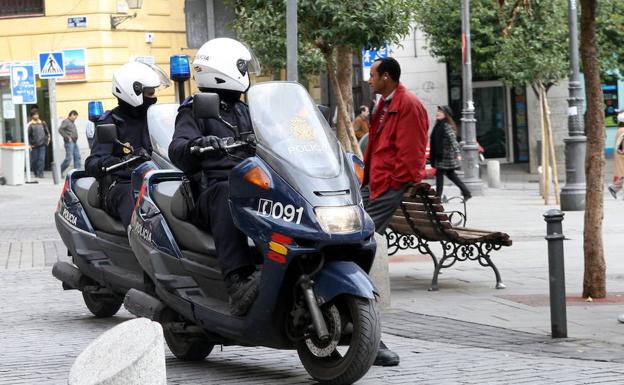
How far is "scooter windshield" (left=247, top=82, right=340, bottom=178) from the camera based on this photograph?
22.9ft

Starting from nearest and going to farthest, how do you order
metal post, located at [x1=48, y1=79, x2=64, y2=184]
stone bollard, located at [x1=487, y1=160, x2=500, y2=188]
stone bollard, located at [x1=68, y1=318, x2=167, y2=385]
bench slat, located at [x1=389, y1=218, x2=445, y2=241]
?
stone bollard, located at [x1=68, y1=318, x2=167, y2=385], bench slat, located at [x1=389, y1=218, x2=445, y2=241], stone bollard, located at [x1=487, y1=160, x2=500, y2=188], metal post, located at [x1=48, y1=79, x2=64, y2=184]

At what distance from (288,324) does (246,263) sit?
0.44 metres

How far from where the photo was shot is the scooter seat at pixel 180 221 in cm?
768

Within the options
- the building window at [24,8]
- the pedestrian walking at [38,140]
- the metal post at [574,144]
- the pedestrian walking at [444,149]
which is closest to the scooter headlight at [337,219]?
the metal post at [574,144]

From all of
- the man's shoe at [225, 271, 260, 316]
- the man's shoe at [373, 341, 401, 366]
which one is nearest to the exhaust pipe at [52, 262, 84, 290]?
the man's shoe at [225, 271, 260, 316]

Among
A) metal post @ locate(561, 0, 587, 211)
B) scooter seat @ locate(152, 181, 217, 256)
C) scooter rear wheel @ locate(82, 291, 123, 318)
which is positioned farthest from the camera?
metal post @ locate(561, 0, 587, 211)

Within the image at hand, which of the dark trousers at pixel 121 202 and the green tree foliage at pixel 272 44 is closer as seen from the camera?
the dark trousers at pixel 121 202

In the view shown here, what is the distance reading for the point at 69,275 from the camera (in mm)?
10211

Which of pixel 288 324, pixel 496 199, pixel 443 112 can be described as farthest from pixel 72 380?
pixel 496 199

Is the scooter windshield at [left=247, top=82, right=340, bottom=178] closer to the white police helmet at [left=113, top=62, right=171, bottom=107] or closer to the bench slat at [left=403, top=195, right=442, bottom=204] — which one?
the white police helmet at [left=113, top=62, right=171, bottom=107]

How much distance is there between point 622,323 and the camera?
9164 millimetres

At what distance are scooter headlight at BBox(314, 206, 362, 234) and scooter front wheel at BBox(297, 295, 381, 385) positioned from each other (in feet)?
1.09

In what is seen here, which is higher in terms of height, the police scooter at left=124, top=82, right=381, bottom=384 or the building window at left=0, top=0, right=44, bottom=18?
the building window at left=0, top=0, right=44, bottom=18

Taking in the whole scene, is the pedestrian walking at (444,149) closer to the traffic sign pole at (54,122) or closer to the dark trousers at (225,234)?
the traffic sign pole at (54,122)
